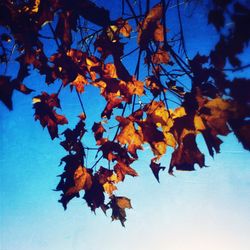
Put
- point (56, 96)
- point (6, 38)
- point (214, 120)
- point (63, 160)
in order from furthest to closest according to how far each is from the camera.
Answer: point (6, 38) < point (56, 96) < point (63, 160) < point (214, 120)

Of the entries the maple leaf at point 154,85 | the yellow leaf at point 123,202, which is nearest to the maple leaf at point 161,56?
the maple leaf at point 154,85

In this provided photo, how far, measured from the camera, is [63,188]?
6.51 ft

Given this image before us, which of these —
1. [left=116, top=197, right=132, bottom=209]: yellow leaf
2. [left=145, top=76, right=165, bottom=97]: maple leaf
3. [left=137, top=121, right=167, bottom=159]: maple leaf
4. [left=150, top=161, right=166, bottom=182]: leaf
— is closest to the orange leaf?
[left=145, top=76, right=165, bottom=97]: maple leaf

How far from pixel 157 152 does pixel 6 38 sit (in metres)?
1.63

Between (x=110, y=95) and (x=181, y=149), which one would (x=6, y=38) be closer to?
(x=110, y=95)

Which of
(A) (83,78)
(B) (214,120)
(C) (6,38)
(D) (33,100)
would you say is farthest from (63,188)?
(C) (6,38)

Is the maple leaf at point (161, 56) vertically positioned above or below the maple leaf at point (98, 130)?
above

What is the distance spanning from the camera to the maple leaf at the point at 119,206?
2.35 meters

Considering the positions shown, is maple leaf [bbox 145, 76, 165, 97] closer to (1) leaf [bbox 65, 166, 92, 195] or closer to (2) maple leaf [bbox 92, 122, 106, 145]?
(2) maple leaf [bbox 92, 122, 106, 145]

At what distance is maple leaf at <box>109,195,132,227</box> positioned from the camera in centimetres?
235

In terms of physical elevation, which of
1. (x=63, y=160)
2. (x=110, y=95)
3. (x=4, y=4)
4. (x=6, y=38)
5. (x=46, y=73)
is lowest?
(x=63, y=160)

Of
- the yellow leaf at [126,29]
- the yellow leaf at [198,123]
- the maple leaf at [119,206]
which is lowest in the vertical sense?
the maple leaf at [119,206]

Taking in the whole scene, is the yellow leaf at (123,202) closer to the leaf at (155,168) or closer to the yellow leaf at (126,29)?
the leaf at (155,168)

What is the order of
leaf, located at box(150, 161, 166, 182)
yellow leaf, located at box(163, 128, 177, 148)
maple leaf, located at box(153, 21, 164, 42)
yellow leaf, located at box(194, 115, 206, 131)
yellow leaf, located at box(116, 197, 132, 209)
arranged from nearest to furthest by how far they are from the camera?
yellow leaf, located at box(194, 115, 206, 131) → maple leaf, located at box(153, 21, 164, 42) → yellow leaf, located at box(163, 128, 177, 148) → leaf, located at box(150, 161, 166, 182) → yellow leaf, located at box(116, 197, 132, 209)
